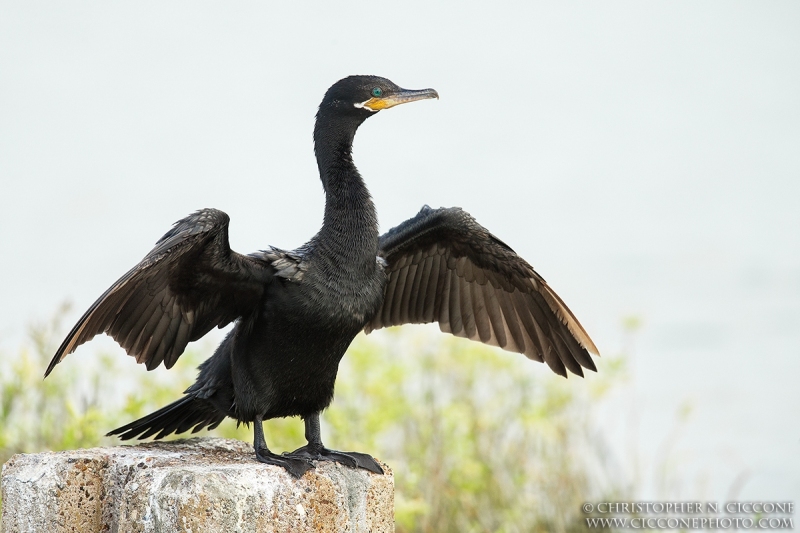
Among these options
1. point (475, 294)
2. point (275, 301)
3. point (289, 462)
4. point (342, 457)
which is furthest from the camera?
point (475, 294)

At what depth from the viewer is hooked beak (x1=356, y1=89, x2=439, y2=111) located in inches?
189

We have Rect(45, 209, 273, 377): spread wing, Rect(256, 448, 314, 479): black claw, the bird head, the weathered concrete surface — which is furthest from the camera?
the bird head

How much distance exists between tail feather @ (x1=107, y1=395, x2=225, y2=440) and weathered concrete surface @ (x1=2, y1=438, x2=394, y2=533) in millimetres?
237

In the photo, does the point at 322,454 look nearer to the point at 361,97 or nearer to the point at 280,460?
the point at 280,460

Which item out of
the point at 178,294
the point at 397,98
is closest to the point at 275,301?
the point at 178,294

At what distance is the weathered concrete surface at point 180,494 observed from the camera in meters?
3.84

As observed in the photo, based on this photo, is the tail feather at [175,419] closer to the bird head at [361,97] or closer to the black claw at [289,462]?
the black claw at [289,462]

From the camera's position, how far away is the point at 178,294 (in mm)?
4441

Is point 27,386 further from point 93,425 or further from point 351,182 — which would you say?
point 351,182

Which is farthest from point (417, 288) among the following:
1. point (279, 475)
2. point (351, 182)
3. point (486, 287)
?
point (279, 475)

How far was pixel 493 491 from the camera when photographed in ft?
26.0

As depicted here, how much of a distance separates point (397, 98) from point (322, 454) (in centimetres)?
180

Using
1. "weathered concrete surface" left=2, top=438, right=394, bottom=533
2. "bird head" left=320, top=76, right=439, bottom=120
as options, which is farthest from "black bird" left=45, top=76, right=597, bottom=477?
"weathered concrete surface" left=2, top=438, right=394, bottom=533

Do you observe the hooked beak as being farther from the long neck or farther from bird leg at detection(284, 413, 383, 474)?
bird leg at detection(284, 413, 383, 474)
